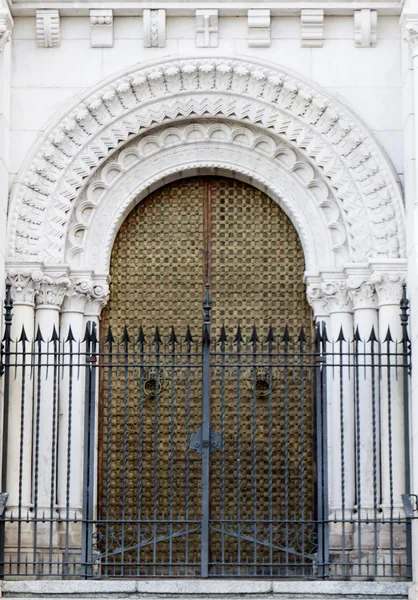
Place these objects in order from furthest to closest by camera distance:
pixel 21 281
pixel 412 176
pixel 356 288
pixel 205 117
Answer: pixel 205 117, pixel 356 288, pixel 21 281, pixel 412 176

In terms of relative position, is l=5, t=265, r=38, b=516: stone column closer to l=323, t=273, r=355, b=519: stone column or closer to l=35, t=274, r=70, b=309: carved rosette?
l=35, t=274, r=70, b=309: carved rosette

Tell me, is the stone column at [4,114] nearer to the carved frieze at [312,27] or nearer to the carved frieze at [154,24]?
the carved frieze at [154,24]

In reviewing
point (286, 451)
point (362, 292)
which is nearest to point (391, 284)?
point (362, 292)

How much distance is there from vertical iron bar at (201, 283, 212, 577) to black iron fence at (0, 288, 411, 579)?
2 centimetres

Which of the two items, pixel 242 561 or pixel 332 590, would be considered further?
pixel 242 561

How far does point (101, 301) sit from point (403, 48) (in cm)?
398

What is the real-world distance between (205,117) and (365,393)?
10.8ft

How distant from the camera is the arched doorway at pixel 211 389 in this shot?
13.9m

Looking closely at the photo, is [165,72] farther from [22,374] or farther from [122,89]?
[22,374]

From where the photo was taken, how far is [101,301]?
1455 cm

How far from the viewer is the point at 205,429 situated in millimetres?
13453

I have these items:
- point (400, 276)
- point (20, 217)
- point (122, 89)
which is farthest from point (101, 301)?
point (400, 276)

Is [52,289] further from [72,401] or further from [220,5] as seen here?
[220,5]

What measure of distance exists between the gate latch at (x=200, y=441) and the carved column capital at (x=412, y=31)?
4.13 metres
